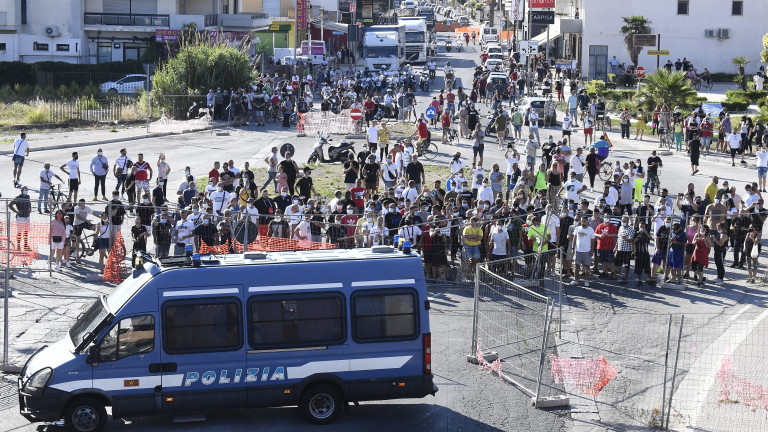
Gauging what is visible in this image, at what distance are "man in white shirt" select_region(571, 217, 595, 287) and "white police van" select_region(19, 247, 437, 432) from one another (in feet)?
27.0

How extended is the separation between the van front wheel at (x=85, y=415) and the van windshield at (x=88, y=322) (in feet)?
2.25

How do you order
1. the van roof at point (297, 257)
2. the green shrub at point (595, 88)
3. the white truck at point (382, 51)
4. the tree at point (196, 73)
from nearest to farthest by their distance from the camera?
the van roof at point (297, 257), the tree at point (196, 73), the green shrub at point (595, 88), the white truck at point (382, 51)

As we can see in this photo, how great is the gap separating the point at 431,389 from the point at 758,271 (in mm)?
11093

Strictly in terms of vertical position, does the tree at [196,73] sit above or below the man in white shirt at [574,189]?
above

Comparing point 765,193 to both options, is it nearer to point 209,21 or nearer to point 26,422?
point 26,422

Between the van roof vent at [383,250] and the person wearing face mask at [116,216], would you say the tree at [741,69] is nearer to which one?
the person wearing face mask at [116,216]

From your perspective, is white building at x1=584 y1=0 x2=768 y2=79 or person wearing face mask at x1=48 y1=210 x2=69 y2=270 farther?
white building at x1=584 y1=0 x2=768 y2=79

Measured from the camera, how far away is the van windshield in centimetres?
1294

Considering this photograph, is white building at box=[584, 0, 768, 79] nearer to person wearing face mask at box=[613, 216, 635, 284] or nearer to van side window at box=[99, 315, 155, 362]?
person wearing face mask at box=[613, 216, 635, 284]

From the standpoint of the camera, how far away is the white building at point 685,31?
66.5 m

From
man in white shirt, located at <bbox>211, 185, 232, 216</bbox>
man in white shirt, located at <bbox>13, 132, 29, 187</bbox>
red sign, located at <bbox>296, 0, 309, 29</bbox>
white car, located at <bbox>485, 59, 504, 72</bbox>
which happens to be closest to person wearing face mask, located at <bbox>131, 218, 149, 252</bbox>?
man in white shirt, located at <bbox>211, 185, 232, 216</bbox>

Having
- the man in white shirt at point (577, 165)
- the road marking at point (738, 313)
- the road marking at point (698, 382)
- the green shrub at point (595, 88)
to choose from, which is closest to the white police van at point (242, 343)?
the road marking at point (698, 382)

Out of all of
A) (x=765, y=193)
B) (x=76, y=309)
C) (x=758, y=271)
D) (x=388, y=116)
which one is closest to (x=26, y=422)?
(x=76, y=309)

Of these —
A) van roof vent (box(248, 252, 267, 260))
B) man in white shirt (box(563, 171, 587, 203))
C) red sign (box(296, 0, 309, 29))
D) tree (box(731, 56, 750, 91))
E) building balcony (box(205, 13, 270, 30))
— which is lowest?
man in white shirt (box(563, 171, 587, 203))
